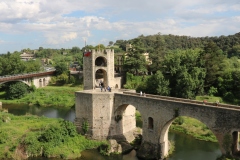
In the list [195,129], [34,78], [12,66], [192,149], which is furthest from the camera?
[12,66]

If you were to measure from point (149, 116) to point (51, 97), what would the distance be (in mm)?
31627

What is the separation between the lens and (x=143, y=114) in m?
22.7

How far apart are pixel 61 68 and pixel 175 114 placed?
141 feet

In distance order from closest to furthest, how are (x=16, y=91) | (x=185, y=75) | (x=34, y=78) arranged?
1. (x=185, y=75)
2. (x=16, y=91)
3. (x=34, y=78)

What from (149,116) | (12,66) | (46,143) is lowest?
(46,143)

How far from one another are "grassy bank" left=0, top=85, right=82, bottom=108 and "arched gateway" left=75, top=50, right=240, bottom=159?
65.1 ft

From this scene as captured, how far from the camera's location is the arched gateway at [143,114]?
1739cm

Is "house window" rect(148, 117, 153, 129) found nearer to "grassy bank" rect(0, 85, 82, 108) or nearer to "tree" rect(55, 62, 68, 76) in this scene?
"grassy bank" rect(0, 85, 82, 108)

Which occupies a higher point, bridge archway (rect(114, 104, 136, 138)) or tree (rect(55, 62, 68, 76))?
tree (rect(55, 62, 68, 76))

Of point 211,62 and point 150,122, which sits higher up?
point 211,62

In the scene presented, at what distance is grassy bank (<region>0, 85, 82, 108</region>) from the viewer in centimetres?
4709

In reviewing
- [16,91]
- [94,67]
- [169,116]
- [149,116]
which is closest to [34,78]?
[16,91]

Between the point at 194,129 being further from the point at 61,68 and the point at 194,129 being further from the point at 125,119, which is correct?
the point at 61,68

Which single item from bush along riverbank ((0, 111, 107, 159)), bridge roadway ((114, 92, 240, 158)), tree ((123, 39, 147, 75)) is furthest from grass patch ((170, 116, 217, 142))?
tree ((123, 39, 147, 75))
